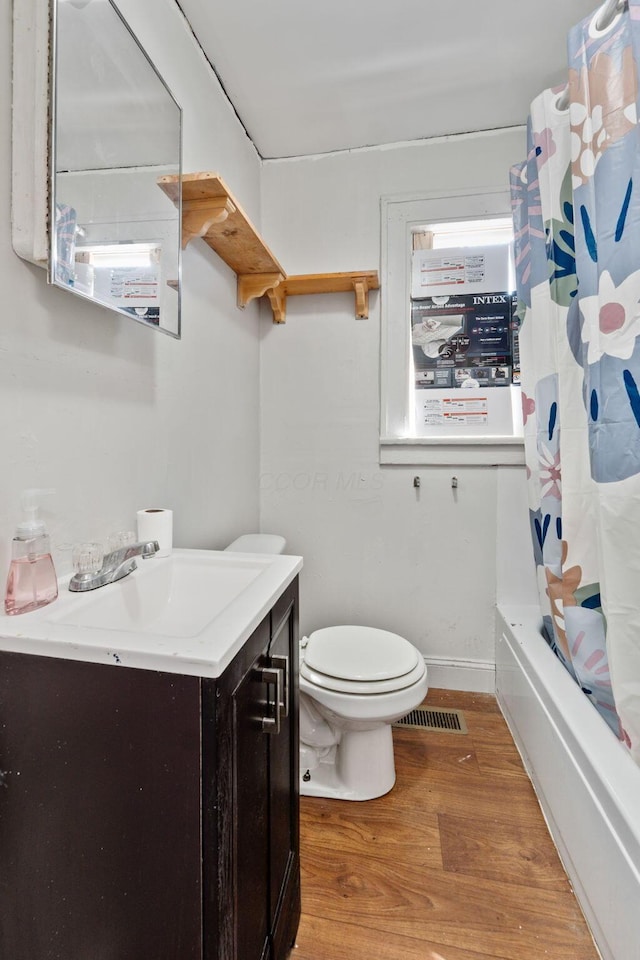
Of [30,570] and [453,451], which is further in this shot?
[453,451]

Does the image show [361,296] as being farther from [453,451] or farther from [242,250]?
[453,451]

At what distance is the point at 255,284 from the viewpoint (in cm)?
182

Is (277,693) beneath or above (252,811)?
above

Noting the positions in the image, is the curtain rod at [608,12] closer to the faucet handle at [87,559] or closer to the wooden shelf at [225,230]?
the wooden shelf at [225,230]

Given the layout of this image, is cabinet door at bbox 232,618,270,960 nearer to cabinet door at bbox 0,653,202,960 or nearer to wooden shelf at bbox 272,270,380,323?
cabinet door at bbox 0,653,202,960

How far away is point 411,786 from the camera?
1.47 metres

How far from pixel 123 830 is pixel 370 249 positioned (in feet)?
6.95

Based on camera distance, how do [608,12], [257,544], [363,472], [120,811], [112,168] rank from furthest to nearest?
[363,472], [257,544], [608,12], [112,168], [120,811]

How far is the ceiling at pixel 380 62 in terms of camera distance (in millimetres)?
1392

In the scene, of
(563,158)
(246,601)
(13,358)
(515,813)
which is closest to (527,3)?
(563,158)

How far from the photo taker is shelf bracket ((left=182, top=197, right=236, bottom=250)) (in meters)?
1.25

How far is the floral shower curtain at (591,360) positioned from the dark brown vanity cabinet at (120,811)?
916 mm

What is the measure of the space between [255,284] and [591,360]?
1.27m

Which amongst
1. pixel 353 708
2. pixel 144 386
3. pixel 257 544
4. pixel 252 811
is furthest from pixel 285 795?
pixel 144 386
